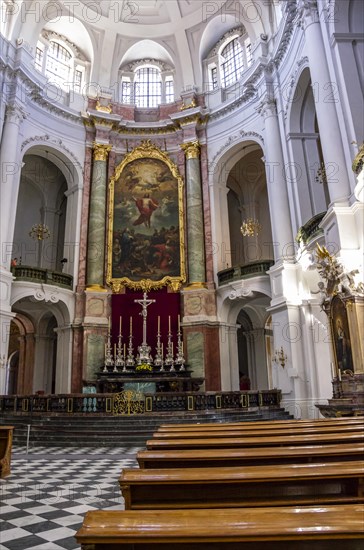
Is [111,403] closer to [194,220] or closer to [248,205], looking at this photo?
[194,220]

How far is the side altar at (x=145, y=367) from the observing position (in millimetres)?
15547

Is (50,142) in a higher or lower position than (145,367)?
higher

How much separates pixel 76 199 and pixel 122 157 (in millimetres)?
3297

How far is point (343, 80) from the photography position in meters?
11.6

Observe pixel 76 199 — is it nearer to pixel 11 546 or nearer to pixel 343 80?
pixel 343 80

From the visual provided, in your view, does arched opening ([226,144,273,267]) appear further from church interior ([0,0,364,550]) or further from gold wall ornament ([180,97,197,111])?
gold wall ornament ([180,97,197,111])

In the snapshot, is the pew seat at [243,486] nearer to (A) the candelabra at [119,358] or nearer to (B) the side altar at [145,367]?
(B) the side altar at [145,367]

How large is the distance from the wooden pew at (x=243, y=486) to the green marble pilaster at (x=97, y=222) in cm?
1618

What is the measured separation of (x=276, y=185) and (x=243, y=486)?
1465cm

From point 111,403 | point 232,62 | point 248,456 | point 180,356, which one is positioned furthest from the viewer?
point 232,62

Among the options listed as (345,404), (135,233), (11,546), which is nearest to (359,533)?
(11,546)

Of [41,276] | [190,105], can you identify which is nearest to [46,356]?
[41,276]

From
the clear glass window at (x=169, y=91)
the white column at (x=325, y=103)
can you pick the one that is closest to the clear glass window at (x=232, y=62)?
the clear glass window at (x=169, y=91)

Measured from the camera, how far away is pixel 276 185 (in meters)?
16.3
